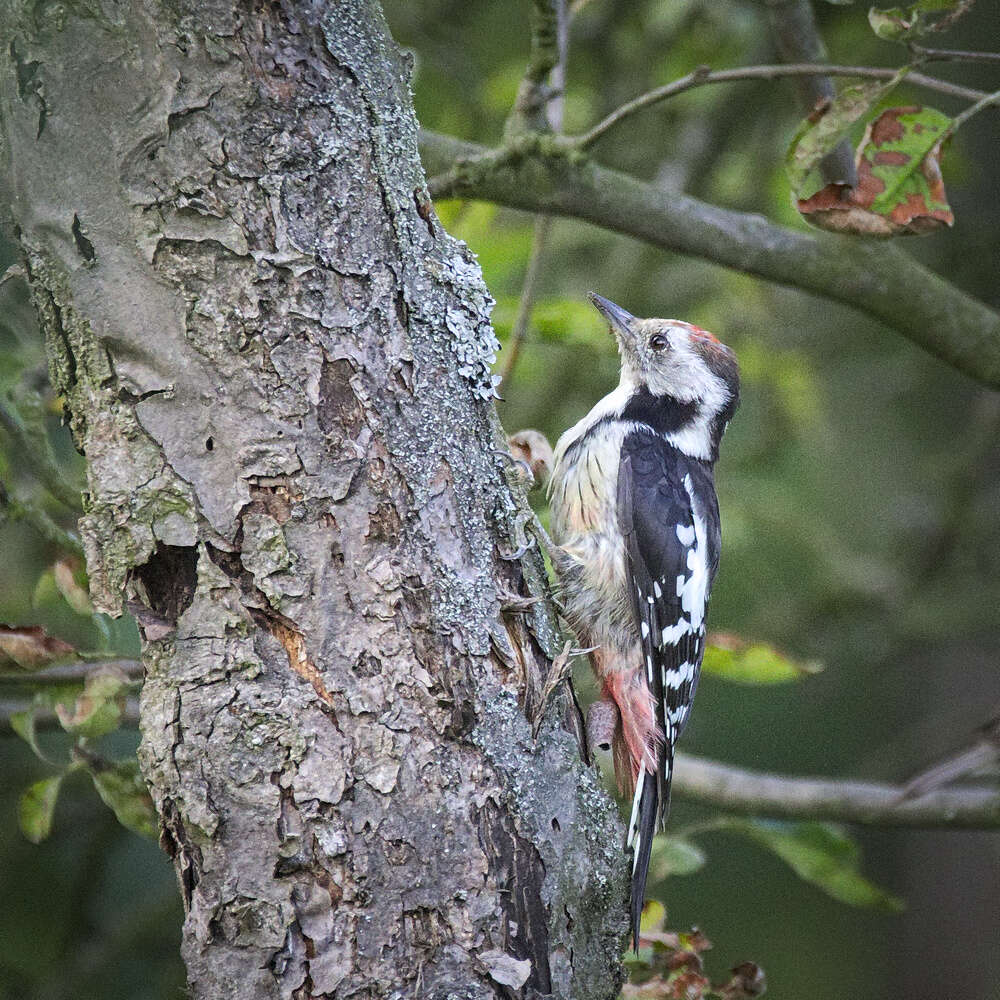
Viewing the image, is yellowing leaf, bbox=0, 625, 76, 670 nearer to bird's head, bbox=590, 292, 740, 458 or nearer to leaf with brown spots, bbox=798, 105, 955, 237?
leaf with brown spots, bbox=798, 105, 955, 237

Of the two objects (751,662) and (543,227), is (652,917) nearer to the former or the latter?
(751,662)

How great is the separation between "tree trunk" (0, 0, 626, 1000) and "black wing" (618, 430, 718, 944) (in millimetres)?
1182

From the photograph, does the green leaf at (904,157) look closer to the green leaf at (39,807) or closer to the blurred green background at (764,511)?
the blurred green background at (764,511)

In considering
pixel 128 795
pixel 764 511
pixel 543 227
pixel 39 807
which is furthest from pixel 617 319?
pixel 39 807

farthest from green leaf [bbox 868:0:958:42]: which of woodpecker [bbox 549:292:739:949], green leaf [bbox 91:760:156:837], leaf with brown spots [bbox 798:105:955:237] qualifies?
green leaf [bbox 91:760:156:837]

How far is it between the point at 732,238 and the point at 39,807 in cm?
231

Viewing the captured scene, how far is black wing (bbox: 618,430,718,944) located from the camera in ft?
10.1

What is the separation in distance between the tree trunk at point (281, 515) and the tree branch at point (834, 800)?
1.60 m

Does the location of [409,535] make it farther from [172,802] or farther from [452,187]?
[452,187]

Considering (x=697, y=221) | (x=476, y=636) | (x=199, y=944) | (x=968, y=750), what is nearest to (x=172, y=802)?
(x=199, y=944)

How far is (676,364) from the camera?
3689 millimetres

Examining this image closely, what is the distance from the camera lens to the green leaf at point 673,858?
2760 millimetres

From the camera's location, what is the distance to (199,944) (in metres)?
1.77

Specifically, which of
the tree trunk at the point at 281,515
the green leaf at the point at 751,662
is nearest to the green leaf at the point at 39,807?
the tree trunk at the point at 281,515
